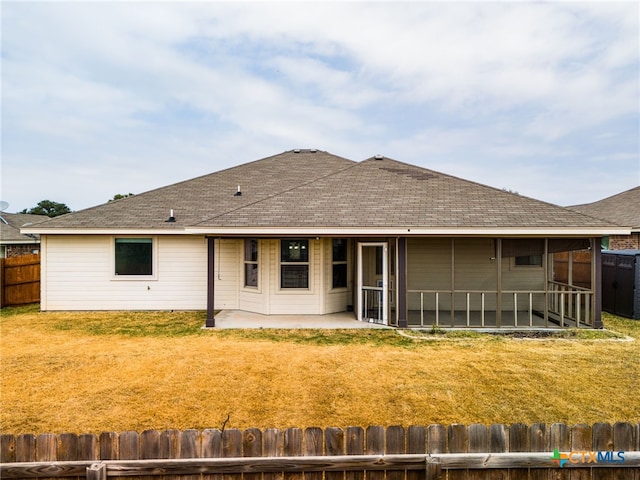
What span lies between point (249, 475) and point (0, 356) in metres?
7.46

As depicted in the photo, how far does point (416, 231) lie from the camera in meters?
9.25

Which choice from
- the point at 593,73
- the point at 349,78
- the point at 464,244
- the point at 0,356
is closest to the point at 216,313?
the point at 0,356

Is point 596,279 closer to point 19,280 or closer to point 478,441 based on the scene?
point 478,441

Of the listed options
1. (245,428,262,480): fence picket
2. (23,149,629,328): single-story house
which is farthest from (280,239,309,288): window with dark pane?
(245,428,262,480): fence picket

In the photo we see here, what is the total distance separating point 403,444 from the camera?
245 cm

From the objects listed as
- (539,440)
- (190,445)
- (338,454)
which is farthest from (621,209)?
(190,445)

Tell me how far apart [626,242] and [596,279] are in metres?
10.2

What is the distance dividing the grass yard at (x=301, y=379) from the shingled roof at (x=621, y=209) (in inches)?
437

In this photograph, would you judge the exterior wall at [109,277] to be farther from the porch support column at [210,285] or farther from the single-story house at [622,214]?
the single-story house at [622,214]

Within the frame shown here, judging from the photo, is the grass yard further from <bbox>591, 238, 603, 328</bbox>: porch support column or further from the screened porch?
the screened porch

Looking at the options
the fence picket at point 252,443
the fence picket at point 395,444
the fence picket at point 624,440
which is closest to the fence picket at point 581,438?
the fence picket at point 624,440

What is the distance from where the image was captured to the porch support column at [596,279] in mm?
9273

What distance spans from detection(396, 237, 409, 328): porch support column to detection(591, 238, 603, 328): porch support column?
15.5ft

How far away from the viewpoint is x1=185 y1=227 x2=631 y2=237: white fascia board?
9.10 metres
